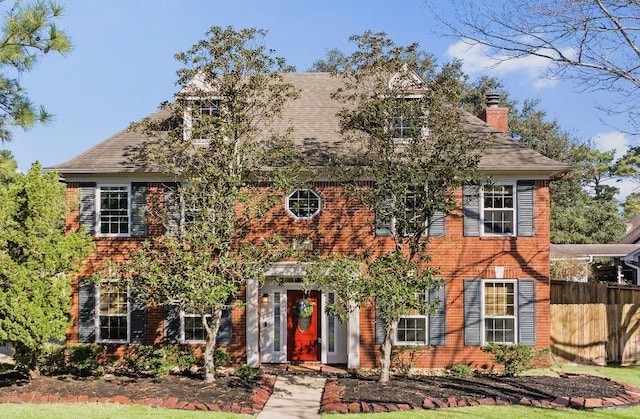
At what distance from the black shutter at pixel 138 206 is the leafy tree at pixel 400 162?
5107 millimetres

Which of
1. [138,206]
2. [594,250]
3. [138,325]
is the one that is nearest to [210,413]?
[138,325]

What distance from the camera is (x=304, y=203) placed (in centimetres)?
1450

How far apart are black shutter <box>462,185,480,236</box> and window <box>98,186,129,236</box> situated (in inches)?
346

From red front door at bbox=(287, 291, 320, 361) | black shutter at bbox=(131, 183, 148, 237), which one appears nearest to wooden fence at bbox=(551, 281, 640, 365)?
red front door at bbox=(287, 291, 320, 361)

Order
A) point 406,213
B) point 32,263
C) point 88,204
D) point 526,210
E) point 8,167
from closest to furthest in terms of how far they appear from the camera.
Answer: point 32,263 < point 406,213 < point 8,167 < point 526,210 < point 88,204

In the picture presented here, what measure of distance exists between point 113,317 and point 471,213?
Answer: 31.8 feet

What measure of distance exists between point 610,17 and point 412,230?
573cm

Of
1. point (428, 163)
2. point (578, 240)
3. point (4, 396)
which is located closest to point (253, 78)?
point (428, 163)

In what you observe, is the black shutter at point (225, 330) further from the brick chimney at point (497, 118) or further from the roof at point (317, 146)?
the brick chimney at point (497, 118)

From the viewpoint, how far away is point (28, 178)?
1161 centimetres

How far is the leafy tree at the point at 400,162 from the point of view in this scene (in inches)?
463

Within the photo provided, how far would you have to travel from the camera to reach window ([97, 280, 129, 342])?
14383mm

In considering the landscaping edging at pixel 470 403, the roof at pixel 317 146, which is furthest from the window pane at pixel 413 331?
the roof at pixel 317 146

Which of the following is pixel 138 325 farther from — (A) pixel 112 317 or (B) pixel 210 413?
(B) pixel 210 413
